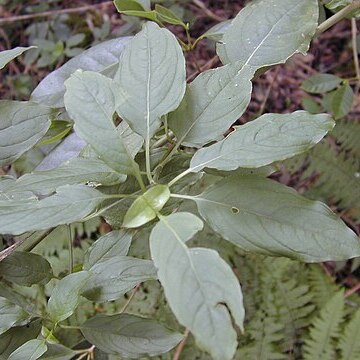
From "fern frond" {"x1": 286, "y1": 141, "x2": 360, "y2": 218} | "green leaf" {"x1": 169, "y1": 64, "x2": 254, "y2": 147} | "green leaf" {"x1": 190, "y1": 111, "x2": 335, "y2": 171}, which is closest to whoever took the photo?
"green leaf" {"x1": 190, "y1": 111, "x2": 335, "y2": 171}

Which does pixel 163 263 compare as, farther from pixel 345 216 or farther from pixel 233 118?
pixel 345 216

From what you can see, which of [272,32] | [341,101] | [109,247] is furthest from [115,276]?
[341,101]

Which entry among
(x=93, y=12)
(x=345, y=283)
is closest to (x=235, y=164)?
(x=345, y=283)

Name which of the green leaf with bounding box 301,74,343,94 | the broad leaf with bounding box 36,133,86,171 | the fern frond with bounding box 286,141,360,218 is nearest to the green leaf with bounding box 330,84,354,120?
the green leaf with bounding box 301,74,343,94

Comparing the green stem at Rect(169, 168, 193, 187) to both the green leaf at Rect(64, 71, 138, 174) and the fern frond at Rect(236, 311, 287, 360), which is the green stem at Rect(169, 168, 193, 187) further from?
the fern frond at Rect(236, 311, 287, 360)

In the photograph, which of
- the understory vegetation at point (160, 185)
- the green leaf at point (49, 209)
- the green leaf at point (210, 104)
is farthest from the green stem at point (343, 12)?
the green leaf at point (49, 209)

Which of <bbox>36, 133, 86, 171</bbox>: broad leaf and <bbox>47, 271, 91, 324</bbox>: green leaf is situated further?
<bbox>36, 133, 86, 171</bbox>: broad leaf

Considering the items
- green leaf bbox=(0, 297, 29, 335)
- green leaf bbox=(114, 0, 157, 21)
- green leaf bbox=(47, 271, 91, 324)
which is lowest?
green leaf bbox=(0, 297, 29, 335)

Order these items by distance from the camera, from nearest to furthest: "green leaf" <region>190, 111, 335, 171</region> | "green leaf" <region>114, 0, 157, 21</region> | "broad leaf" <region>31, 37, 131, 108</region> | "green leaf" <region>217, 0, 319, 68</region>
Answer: "green leaf" <region>190, 111, 335, 171</region> → "green leaf" <region>217, 0, 319, 68</region> → "green leaf" <region>114, 0, 157, 21</region> → "broad leaf" <region>31, 37, 131, 108</region>
